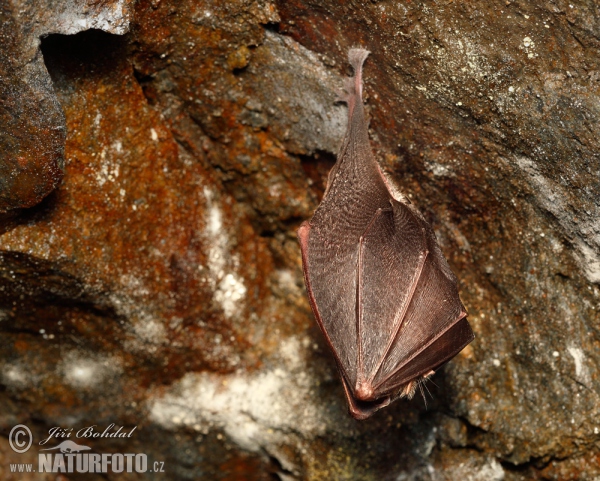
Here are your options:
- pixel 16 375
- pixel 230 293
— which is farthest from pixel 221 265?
pixel 16 375

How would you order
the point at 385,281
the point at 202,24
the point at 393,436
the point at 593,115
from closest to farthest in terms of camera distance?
the point at 593,115, the point at 385,281, the point at 202,24, the point at 393,436

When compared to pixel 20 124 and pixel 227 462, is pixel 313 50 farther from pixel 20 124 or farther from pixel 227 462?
pixel 227 462

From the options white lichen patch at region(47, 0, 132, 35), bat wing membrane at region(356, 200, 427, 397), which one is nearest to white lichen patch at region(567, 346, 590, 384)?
bat wing membrane at region(356, 200, 427, 397)

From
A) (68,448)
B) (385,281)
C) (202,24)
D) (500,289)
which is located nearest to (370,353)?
(385,281)

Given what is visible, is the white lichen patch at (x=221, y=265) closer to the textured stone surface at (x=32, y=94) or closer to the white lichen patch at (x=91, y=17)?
the textured stone surface at (x=32, y=94)

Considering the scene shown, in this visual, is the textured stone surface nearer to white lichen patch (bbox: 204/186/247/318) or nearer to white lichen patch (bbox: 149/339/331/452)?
white lichen patch (bbox: 204/186/247/318)
